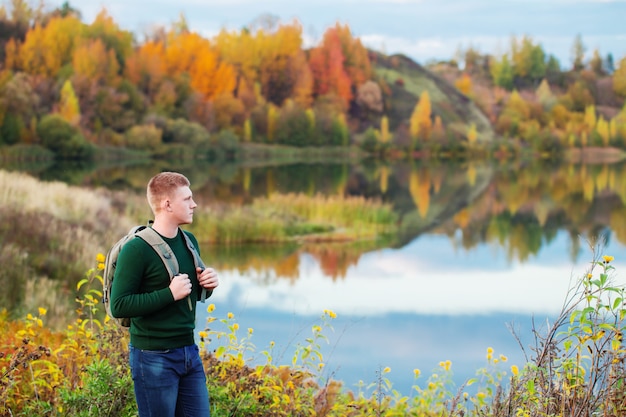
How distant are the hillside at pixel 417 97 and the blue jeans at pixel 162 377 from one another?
99774 millimetres

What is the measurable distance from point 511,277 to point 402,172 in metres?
46.7

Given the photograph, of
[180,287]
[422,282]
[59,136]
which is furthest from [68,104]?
[180,287]

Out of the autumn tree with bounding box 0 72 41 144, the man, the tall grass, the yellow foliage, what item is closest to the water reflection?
the tall grass

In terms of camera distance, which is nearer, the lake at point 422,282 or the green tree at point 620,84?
the lake at point 422,282

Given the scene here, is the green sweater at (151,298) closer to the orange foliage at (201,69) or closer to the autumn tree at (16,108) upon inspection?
the autumn tree at (16,108)

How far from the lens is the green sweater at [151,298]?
11.6 ft

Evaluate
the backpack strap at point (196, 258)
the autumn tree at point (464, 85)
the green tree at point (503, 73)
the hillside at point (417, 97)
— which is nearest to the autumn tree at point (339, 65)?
the hillside at point (417, 97)

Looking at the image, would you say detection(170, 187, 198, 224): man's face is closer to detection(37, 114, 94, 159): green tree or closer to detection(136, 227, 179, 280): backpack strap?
detection(136, 227, 179, 280): backpack strap

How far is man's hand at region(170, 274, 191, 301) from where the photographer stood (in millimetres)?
3545

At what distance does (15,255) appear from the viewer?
11117 millimetres

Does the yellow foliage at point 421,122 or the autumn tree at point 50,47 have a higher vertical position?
the autumn tree at point 50,47

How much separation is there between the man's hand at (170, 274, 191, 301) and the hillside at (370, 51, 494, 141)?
328 ft

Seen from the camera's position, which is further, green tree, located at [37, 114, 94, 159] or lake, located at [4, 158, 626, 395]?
green tree, located at [37, 114, 94, 159]

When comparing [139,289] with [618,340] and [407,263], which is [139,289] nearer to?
[618,340]
